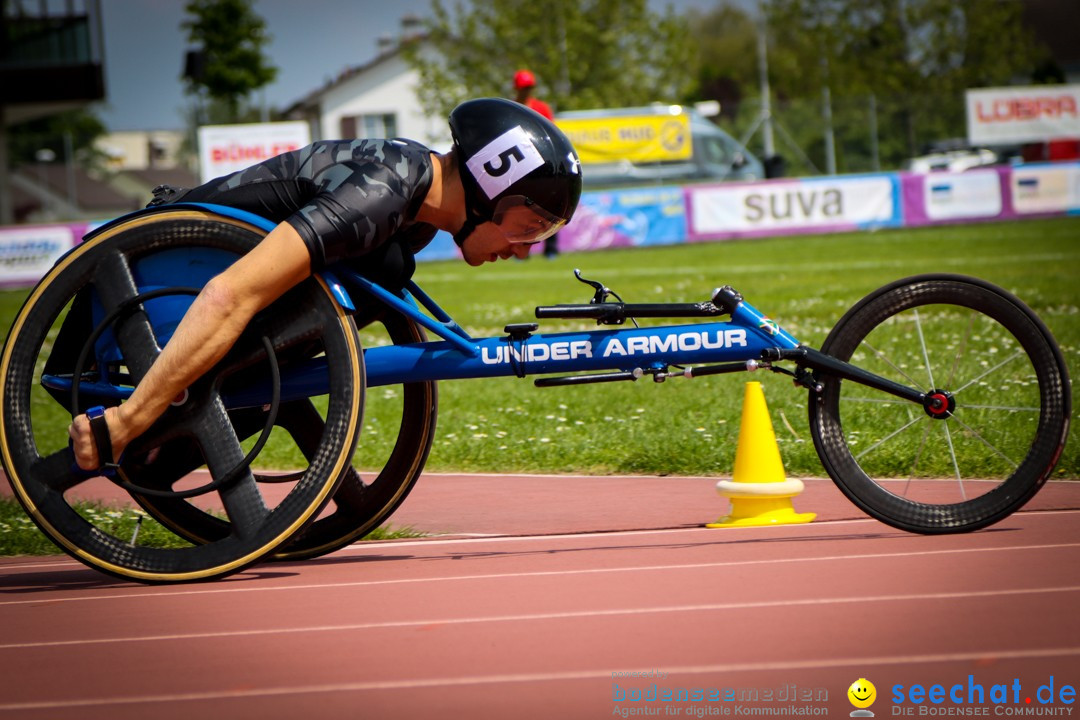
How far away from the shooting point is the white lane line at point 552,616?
3633 mm

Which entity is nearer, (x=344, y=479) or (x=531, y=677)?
(x=531, y=677)

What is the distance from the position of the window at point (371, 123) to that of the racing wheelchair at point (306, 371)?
238 ft

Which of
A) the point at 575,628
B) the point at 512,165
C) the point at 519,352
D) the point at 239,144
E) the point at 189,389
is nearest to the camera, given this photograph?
the point at 575,628

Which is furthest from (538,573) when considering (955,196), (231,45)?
(231,45)

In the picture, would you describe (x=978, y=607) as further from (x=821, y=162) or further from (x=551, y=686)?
(x=821, y=162)

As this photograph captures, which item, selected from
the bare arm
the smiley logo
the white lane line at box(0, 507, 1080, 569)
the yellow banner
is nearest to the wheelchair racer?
the bare arm

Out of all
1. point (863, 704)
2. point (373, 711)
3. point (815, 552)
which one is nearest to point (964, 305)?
point (815, 552)

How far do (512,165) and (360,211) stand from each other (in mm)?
546

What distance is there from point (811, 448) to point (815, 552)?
6.77 ft

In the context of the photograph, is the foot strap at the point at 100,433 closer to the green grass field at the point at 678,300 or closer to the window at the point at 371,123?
the green grass field at the point at 678,300

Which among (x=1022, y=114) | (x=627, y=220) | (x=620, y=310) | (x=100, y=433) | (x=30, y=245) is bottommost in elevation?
(x=100, y=433)

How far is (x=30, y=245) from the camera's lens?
25188 mm

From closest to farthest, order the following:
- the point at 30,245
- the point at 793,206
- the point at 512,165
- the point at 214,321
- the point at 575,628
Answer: the point at 575,628, the point at 214,321, the point at 512,165, the point at 30,245, the point at 793,206

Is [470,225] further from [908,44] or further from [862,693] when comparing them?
[908,44]
